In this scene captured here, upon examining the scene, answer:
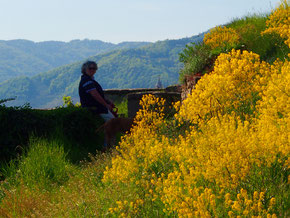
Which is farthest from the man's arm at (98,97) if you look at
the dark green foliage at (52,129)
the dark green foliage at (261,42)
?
the dark green foliage at (261,42)

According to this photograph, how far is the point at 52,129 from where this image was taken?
27.9ft

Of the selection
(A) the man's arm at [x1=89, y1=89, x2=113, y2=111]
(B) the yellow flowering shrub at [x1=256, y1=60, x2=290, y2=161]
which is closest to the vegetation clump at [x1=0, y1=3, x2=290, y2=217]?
(B) the yellow flowering shrub at [x1=256, y1=60, x2=290, y2=161]

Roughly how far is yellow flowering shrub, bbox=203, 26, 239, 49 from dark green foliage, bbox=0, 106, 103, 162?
472cm

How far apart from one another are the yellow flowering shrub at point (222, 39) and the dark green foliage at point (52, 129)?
4719 millimetres

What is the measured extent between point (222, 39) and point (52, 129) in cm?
615

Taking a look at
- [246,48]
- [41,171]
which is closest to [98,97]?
[41,171]

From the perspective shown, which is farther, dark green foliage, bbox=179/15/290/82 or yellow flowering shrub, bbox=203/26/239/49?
yellow flowering shrub, bbox=203/26/239/49

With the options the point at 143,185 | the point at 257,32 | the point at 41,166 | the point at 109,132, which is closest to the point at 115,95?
the point at 257,32

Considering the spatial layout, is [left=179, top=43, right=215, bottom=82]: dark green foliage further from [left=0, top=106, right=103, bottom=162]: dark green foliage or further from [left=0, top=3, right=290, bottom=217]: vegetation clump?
[left=0, top=3, right=290, bottom=217]: vegetation clump

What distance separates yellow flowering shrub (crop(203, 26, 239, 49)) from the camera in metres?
11.2

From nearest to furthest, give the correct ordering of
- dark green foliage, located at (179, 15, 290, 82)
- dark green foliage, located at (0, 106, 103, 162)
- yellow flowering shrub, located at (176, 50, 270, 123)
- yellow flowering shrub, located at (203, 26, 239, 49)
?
yellow flowering shrub, located at (176, 50, 270, 123), dark green foliage, located at (0, 106, 103, 162), dark green foliage, located at (179, 15, 290, 82), yellow flowering shrub, located at (203, 26, 239, 49)

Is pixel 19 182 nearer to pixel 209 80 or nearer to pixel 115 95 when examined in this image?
pixel 209 80

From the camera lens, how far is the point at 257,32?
12117mm

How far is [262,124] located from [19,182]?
164 inches
